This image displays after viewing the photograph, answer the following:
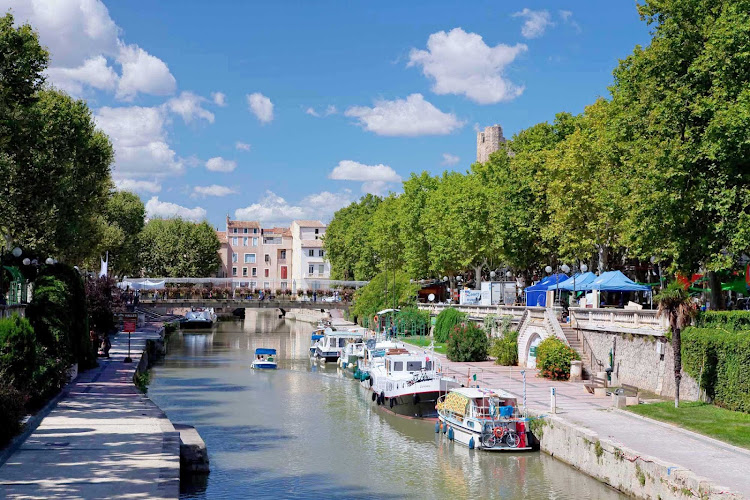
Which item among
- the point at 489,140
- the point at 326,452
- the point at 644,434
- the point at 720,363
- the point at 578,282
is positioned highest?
the point at 489,140

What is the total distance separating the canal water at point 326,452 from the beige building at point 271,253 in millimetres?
106901

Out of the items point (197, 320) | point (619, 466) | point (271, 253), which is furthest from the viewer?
point (271, 253)

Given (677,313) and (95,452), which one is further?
(677,313)

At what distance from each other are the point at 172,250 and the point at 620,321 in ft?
327

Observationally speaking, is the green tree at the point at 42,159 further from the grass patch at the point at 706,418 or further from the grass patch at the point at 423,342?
the grass patch at the point at 706,418

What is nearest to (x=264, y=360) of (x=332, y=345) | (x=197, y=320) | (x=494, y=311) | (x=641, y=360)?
(x=332, y=345)

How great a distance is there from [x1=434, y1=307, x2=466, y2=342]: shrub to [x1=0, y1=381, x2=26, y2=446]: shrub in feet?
126

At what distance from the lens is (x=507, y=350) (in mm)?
49500

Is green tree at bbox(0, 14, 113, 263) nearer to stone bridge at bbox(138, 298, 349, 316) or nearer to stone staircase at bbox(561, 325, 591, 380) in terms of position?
stone staircase at bbox(561, 325, 591, 380)

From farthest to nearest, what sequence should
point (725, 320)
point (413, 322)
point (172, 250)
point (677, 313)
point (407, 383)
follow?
point (172, 250) → point (413, 322) → point (407, 383) → point (677, 313) → point (725, 320)

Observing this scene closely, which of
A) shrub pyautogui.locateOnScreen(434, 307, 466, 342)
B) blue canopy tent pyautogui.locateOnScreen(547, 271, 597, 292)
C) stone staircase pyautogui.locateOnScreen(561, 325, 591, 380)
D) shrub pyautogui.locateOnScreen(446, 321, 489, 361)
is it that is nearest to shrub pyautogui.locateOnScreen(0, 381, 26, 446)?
stone staircase pyautogui.locateOnScreen(561, 325, 591, 380)

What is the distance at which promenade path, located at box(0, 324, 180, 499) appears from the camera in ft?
63.4

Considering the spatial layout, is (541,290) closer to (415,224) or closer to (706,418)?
(706,418)

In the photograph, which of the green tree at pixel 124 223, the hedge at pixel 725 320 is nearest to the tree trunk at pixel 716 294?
the hedge at pixel 725 320
